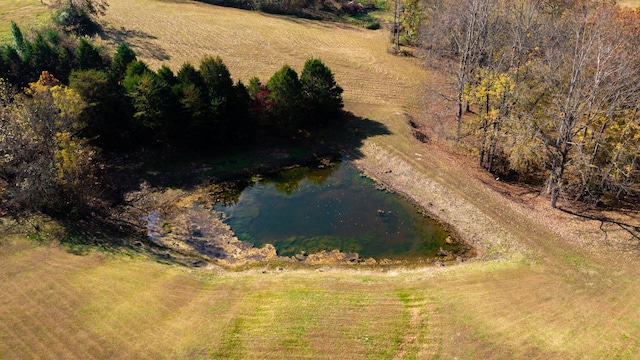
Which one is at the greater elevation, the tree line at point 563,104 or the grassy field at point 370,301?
the tree line at point 563,104

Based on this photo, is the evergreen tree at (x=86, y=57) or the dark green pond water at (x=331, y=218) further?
the evergreen tree at (x=86, y=57)

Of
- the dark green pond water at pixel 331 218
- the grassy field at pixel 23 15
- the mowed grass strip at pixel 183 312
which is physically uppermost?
the grassy field at pixel 23 15

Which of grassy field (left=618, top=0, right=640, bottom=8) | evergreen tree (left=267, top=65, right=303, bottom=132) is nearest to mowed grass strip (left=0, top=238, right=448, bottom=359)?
evergreen tree (left=267, top=65, right=303, bottom=132)

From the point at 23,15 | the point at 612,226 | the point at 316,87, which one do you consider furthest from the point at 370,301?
the point at 23,15

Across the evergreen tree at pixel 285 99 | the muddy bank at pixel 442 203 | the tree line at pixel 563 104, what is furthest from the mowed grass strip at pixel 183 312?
the evergreen tree at pixel 285 99

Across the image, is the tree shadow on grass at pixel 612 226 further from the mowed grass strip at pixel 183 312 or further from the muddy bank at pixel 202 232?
the mowed grass strip at pixel 183 312

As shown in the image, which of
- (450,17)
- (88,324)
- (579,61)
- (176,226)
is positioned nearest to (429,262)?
(579,61)

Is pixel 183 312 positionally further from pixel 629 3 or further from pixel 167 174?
pixel 629 3

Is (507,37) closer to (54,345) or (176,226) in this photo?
(176,226)
